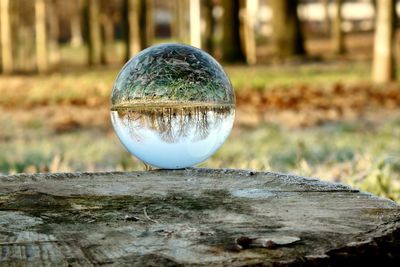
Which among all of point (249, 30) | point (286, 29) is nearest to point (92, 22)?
point (249, 30)

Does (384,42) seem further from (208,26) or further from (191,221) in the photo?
(208,26)

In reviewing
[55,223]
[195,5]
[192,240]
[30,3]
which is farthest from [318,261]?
[30,3]

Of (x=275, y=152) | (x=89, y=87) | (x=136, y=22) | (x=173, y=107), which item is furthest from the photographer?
(x=136, y=22)

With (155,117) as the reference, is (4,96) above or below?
below

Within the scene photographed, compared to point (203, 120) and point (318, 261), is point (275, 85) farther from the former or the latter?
point (318, 261)

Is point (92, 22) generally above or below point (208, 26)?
above

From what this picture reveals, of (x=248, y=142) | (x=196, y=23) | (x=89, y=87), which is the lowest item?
(x=89, y=87)

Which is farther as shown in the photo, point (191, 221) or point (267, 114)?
point (267, 114)
